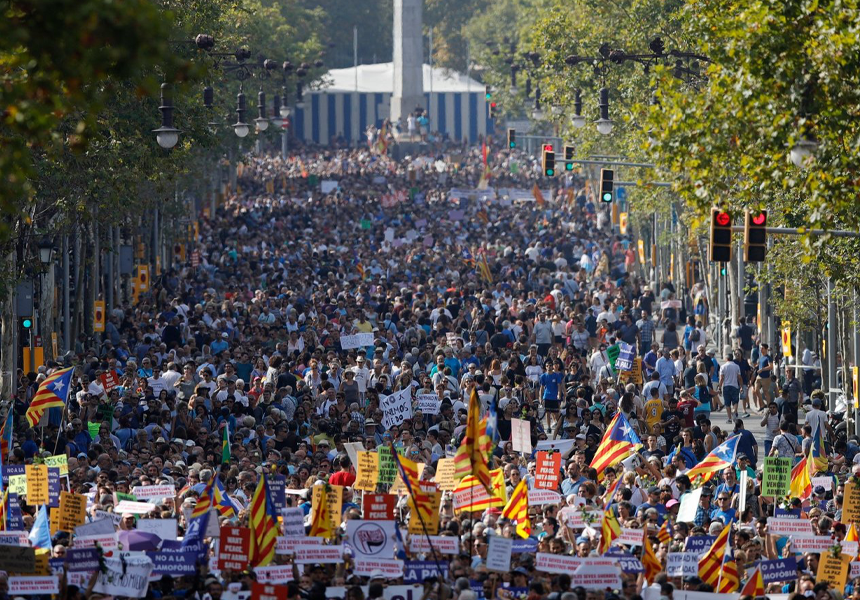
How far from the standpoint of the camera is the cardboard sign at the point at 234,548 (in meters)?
15.8

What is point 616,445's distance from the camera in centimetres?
2175

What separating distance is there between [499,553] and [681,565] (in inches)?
64.6

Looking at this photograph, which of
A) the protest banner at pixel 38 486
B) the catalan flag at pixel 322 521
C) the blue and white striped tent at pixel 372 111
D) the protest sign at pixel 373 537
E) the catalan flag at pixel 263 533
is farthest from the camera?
the blue and white striped tent at pixel 372 111

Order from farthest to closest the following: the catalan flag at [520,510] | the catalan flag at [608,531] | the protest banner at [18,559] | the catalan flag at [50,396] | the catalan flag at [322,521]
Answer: the catalan flag at [50,396], the catalan flag at [520,510], the catalan flag at [322,521], the catalan flag at [608,531], the protest banner at [18,559]

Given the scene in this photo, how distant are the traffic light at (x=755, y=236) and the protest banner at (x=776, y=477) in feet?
9.65

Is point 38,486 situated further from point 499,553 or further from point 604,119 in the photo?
point 604,119

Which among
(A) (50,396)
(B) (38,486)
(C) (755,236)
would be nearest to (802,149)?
(C) (755,236)

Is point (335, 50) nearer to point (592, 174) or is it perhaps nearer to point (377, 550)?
point (592, 174)

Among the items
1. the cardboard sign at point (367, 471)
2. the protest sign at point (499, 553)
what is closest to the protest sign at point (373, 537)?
the protest sign at point (499, 553)

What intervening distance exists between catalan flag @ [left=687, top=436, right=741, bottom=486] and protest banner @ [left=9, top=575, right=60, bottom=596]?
27.4 feet

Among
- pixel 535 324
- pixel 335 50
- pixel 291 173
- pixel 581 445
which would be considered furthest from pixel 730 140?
pixel 335 50

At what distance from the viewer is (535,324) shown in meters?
34.7

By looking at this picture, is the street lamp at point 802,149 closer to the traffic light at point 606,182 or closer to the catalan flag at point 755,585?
the catalan flag at point 755,585

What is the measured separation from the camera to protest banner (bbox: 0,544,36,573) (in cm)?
1502
